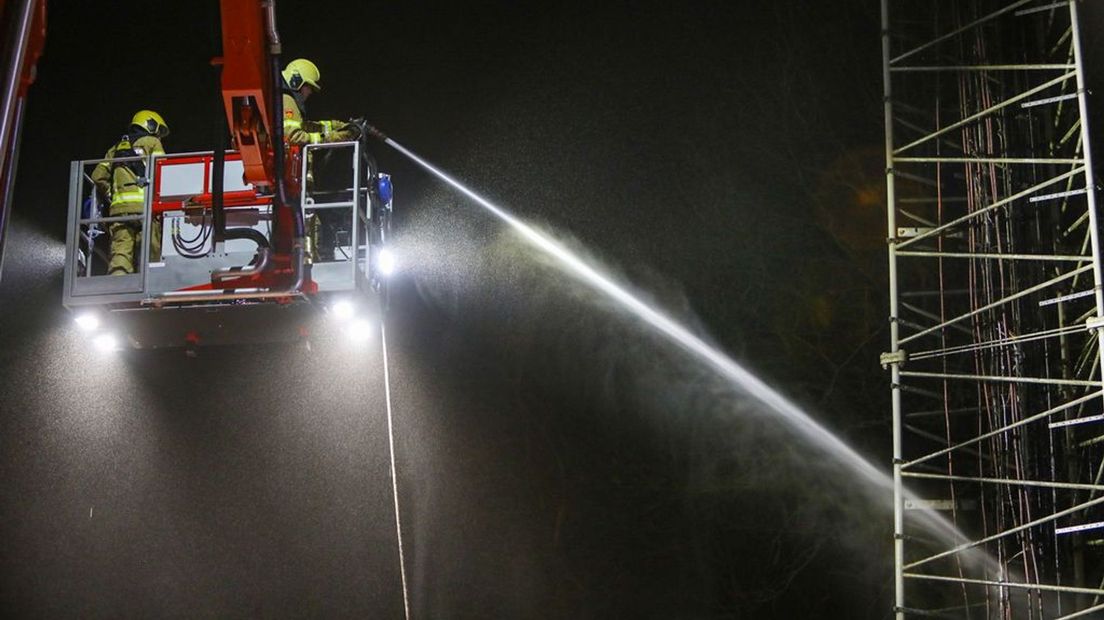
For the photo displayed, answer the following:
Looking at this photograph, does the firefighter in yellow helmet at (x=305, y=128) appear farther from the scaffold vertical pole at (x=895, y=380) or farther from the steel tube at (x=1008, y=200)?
the steel tube at (x=1008, y=200)

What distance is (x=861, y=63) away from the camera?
54.6 ft

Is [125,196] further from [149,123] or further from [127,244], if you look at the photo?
[149,123]

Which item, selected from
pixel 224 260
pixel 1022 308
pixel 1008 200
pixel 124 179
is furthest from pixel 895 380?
pixel 124 179

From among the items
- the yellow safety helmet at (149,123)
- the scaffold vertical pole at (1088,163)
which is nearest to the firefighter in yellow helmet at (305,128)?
the yellow safety helmet at (149,123)

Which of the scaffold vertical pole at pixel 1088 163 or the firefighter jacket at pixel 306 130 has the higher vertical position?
the firefighter jacket at pixel 306 130

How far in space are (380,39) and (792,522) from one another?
8.07m

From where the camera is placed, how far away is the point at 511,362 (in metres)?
15.8

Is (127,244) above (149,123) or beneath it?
beneath

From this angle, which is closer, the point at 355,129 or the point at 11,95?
the point at 11,95

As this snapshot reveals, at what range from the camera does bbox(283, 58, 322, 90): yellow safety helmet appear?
1093cm

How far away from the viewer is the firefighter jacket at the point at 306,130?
32.1 ft

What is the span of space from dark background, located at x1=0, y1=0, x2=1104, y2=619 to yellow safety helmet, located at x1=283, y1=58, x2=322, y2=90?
128 inches

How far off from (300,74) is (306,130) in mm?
1294

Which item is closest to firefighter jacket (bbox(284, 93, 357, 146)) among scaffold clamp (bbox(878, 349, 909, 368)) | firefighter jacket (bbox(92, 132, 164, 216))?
firefighter jacket (bbox(92, 132, 164, 216))
